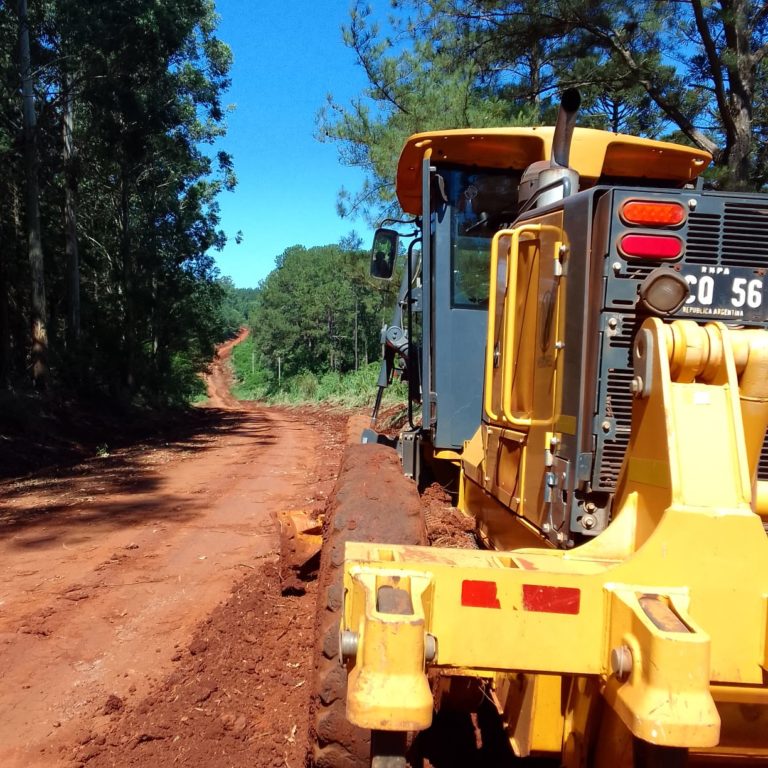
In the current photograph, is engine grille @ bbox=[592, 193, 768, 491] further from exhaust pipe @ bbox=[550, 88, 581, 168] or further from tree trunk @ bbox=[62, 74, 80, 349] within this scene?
tree trunk @ bbox=[62, 74, 80, 349]

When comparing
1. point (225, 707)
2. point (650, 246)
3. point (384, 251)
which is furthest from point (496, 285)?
point (225, 707)

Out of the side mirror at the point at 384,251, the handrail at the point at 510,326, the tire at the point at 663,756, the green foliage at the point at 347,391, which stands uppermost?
the side mirror at the point at 384,251

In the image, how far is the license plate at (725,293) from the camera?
7.59 feet

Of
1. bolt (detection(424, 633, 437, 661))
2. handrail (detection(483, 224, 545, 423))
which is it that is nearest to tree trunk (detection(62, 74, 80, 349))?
handrail (detection(483, 224, 545, 423))

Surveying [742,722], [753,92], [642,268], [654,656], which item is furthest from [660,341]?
[753,92]

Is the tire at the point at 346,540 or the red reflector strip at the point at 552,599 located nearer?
the red reflector strip at the point at 552,599

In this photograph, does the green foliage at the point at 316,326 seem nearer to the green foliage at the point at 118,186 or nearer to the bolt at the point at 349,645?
the green foliage at the point at 118,186

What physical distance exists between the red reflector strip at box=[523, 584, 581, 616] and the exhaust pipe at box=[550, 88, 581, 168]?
2071mm

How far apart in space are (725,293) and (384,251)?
3.14 meters

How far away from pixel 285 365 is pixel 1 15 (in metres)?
57.0

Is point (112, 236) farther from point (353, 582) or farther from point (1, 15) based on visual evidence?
point (353, 582)

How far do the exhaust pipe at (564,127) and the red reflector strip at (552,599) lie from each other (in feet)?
6.79

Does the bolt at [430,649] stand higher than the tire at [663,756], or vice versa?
the bolt at [430,649]

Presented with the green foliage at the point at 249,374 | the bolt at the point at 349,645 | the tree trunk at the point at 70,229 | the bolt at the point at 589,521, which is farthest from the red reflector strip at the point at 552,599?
the green foliage at the point at 249,374
